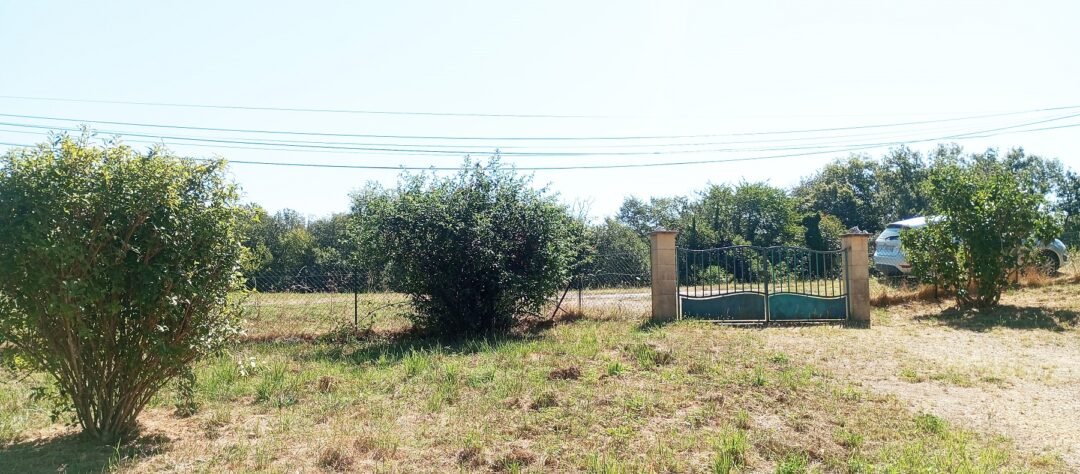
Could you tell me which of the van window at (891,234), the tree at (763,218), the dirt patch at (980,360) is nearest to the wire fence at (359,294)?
the dirt patch at (980,360)

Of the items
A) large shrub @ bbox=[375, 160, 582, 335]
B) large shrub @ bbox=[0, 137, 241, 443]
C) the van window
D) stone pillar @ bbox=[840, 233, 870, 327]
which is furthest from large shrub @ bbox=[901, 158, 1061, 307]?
large shrub @ bbox=[0, 137, 241, 443]

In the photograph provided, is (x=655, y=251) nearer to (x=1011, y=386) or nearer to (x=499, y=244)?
(x=499, y=244)

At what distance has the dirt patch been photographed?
612 cm

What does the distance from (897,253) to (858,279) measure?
4.89 m

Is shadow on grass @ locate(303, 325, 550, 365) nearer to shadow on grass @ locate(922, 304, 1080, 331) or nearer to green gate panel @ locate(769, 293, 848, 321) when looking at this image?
green gate panel @ locate(769, 293, 848, 321)

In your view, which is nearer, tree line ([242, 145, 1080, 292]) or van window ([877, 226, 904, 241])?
tree line ([242, 145, 1080, 292])

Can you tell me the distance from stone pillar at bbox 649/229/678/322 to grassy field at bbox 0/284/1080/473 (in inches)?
61.2

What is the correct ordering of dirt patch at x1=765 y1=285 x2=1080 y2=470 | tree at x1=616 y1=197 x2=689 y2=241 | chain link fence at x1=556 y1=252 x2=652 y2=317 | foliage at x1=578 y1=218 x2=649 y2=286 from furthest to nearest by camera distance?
tree at x1=616 y1=197 x2=689 y2=241, foliage at x1=578 y1=218 x2=649 y2=286, chain link fence at x1=556 y1=252 x2=652 y2=317, dirt patch at x1=765 y1=285 x2=1080 y2=470

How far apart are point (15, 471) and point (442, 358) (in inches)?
186

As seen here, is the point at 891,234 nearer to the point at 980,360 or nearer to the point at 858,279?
the point at 858,279

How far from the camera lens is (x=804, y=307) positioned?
1234 centimetres

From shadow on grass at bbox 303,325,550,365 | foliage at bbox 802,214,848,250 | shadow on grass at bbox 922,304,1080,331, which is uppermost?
foliage at bbox 802,214,848,250

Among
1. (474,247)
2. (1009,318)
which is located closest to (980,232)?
(1009,318)

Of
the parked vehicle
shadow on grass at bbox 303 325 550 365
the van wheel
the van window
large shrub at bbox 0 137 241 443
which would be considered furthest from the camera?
the van window
